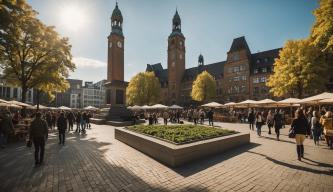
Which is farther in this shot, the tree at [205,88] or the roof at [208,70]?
the roof at [208,70]

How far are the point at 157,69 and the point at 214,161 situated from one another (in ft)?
273

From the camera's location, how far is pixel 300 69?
29.7 metres

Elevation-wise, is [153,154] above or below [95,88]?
below

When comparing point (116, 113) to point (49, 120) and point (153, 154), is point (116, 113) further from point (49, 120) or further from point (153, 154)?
point (153, 154)

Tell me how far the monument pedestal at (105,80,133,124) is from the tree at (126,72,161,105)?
98.8 ft

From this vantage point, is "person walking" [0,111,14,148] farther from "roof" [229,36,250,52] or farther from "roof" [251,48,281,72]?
"roof" [251,48,281,72]

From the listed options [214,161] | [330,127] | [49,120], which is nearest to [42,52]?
[49,120]

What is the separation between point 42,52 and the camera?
20.7m

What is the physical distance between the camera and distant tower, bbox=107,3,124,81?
95.4 feet

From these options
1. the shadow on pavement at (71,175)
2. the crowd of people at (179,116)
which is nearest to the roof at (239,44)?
the crowd of people at (179,116)

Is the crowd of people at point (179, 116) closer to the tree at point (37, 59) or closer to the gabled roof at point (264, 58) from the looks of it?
the tree at point (37, 59)

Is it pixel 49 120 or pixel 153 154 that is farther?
pixel 49 120

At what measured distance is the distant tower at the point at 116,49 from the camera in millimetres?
29078

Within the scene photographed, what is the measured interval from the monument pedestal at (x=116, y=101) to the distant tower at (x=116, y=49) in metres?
2.52
